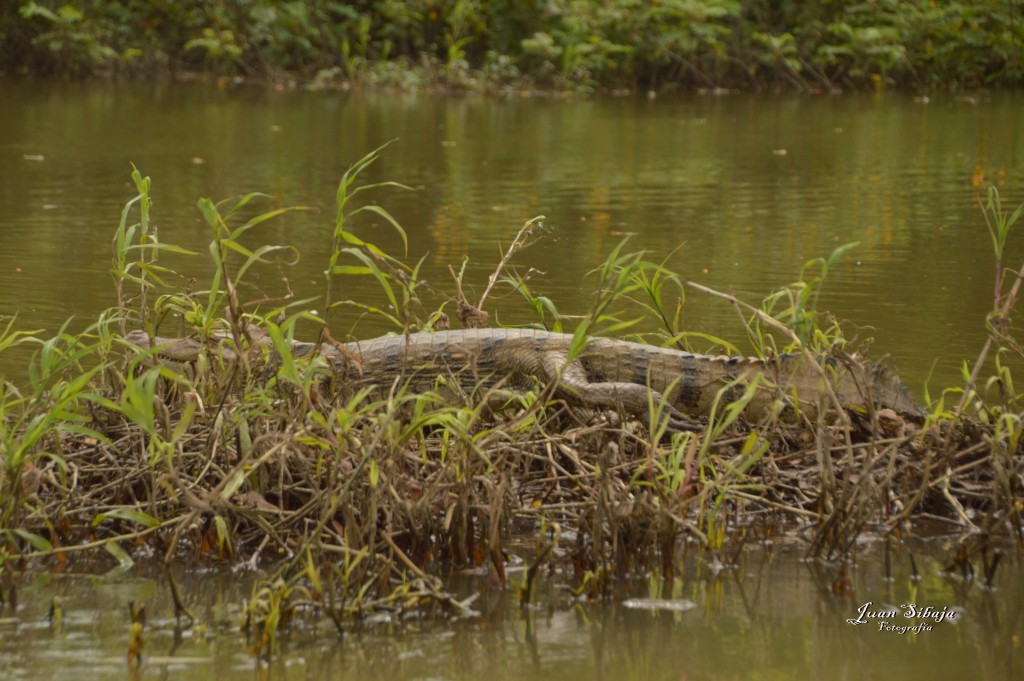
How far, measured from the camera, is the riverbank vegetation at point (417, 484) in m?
3.62

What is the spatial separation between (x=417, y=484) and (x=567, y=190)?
857 cm

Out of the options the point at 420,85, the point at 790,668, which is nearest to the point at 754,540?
the point at 790,668

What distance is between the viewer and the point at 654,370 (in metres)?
4.86

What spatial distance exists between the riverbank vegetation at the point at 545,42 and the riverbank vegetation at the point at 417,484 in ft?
65.4

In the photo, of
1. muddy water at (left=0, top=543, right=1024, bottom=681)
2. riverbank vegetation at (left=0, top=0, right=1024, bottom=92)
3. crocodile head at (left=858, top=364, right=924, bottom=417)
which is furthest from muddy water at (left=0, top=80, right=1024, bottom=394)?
riverbank vegetation at (left=0, top=0, right=1024, bottom=92)

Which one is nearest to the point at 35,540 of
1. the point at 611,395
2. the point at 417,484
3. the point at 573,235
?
the point at 417,484

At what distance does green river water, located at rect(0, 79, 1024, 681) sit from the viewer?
3.37 meters

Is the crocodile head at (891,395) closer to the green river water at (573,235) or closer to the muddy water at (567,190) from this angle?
the muddy water at (567,190)

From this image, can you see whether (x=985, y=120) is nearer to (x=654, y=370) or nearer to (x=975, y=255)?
(x=975, y=255)

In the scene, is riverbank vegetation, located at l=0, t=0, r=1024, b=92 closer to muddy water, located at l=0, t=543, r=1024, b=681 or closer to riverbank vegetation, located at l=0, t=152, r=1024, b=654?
riverbank vegetation, located at l=0, t=152, r=1024, b=654

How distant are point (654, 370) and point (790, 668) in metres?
1.68

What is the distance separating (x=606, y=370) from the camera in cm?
493
